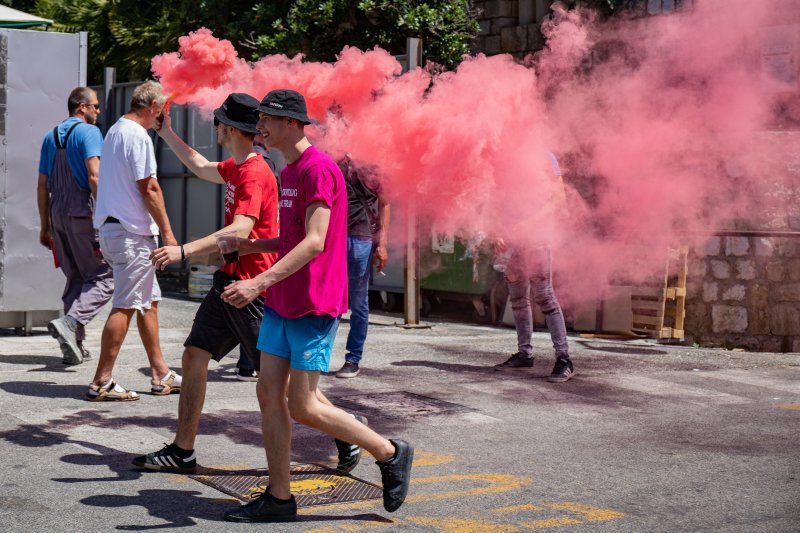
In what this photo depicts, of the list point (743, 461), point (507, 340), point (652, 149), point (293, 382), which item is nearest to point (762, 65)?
point (652, 149)

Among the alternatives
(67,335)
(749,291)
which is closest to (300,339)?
(67,335)

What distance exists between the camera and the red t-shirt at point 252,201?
5605mm

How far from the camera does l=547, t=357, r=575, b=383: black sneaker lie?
8531 mm

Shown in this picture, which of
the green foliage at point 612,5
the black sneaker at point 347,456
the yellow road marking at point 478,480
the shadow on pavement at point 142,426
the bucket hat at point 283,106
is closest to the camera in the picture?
the bucket hat at point 283,106

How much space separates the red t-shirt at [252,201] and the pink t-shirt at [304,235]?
2.25 feet

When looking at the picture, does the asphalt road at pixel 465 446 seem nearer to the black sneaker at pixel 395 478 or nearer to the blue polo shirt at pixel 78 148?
the black sneaker at pixel 395 478

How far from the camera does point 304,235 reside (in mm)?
4875

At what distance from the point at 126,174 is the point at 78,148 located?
145 cm

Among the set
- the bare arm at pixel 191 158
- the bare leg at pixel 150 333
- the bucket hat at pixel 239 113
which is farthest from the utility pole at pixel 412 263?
the bucket hat at pixel 239 113

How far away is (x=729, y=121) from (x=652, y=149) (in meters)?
1.20

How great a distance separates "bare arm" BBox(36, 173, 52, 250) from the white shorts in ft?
5.73

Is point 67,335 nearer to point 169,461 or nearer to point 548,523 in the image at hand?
point 169,461

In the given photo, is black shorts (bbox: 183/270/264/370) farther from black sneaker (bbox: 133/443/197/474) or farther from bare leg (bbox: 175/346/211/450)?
black sneaker (bbox: 133/443/197/474)

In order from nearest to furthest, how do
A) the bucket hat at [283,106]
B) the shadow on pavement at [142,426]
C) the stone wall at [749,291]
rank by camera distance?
the bucket hat at [283,106], the shadow on pavement at [142,426], the stone wall at [749,291]
